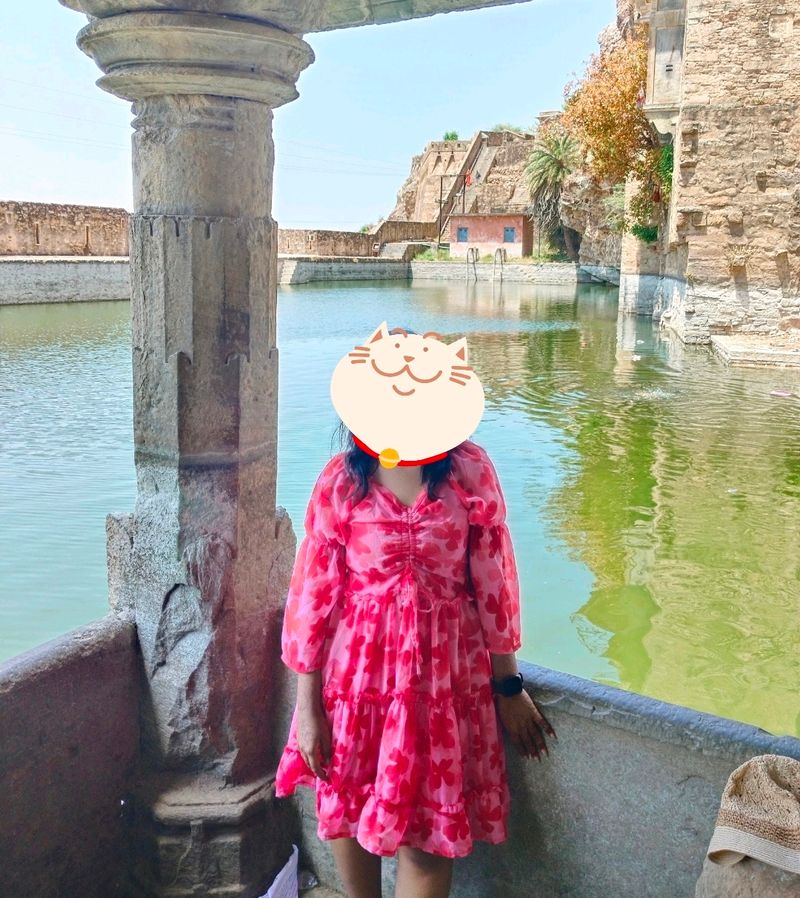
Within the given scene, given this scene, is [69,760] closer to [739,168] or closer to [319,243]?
[739,168]

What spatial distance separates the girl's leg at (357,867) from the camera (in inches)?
71.2

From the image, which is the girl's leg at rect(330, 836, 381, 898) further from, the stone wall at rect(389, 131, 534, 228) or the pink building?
the stone wall at rect(389, 131, 534, 228)

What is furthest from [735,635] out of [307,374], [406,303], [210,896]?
[406,303]

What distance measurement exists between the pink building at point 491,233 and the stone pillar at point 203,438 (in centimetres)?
4232

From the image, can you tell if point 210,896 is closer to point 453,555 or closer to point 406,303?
point 453,555

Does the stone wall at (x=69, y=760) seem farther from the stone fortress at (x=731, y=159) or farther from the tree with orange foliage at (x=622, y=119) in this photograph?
A: the tree with orange foliage at (x=622, y=119)

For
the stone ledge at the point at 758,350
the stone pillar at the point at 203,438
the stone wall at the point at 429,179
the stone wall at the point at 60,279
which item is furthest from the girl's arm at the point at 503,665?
the stone wall at the point at 429,179

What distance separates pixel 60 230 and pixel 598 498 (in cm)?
2349

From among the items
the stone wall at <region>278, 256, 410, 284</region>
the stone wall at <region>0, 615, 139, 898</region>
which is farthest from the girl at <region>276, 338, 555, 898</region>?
the stone wall at <region>278, 256, 410, 284</region>

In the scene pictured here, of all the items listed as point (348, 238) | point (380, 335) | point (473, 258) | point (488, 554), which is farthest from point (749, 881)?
point (348, 238)

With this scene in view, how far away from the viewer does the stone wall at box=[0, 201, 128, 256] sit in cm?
2480

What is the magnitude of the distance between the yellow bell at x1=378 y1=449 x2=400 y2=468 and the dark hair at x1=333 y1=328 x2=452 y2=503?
0.10 metres

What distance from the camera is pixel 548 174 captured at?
38.5 metres

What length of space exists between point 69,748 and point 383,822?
2.73 feet
